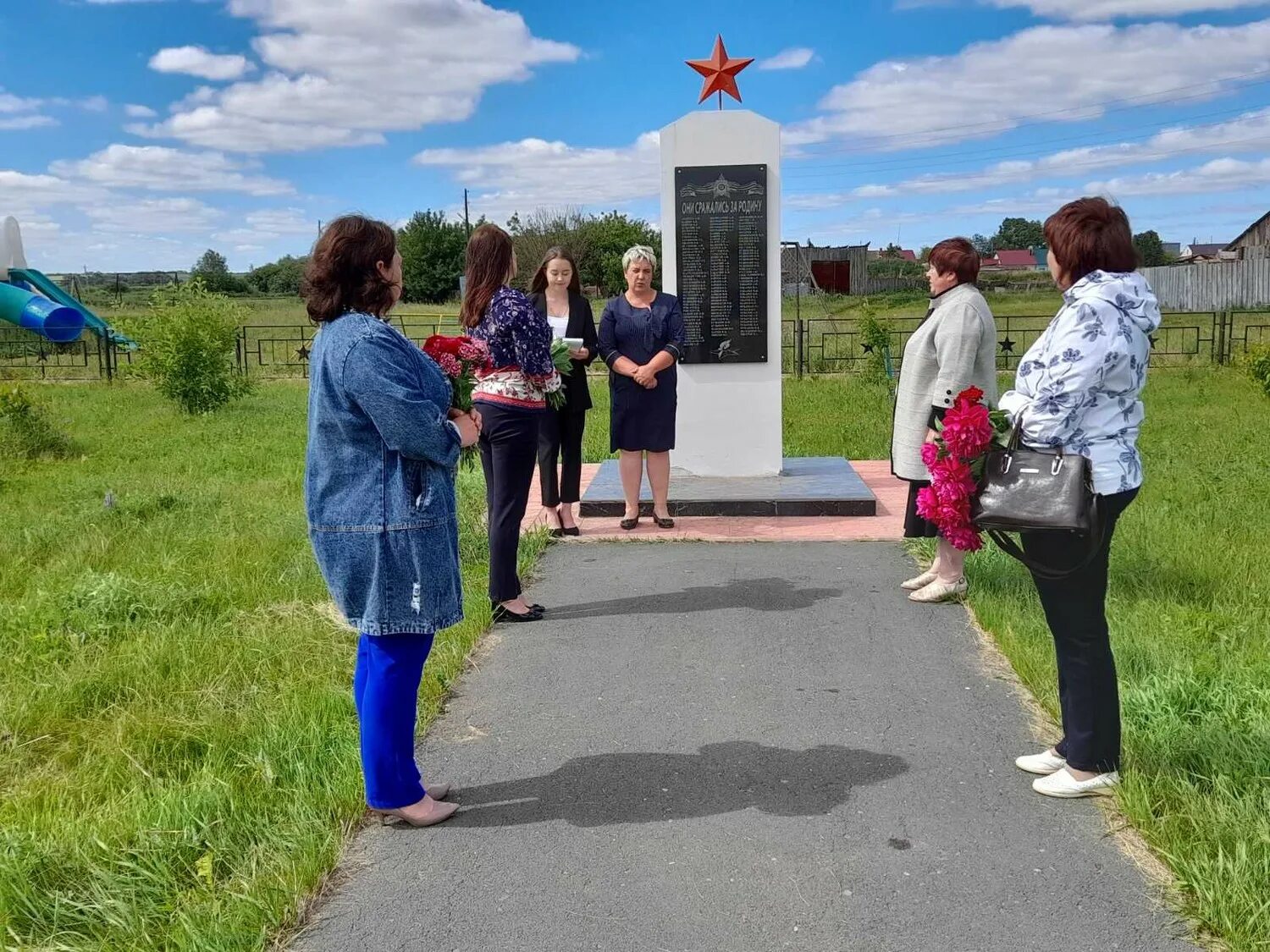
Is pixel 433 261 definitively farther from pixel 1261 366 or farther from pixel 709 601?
pixel 709 601

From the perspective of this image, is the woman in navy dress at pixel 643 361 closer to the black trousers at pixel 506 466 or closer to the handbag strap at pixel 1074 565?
the black trousers at pixel 506 466

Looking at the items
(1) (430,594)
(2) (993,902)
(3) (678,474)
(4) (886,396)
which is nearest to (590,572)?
(3) (678,474)

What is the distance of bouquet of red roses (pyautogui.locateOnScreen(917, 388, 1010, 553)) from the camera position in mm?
3096

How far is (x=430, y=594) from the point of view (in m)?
2.89

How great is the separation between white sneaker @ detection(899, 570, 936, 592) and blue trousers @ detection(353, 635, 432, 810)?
3039 millimetres

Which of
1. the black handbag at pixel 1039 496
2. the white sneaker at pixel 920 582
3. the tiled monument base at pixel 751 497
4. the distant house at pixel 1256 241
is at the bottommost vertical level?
the white sneaker at pixel 920 582

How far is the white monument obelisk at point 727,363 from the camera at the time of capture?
25.5ft

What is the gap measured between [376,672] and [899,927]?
144 cm

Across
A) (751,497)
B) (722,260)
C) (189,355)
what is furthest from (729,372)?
(189,355)

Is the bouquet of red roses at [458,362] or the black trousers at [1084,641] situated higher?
the bouquet of red roses at [458,362]

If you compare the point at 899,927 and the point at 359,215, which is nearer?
the point at 899,927

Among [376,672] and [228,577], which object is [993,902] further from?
[228,577]

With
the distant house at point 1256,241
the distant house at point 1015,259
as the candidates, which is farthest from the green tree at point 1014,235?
the distant house at point 1256,241

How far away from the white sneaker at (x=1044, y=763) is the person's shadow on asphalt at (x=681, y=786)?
362 millimetres
